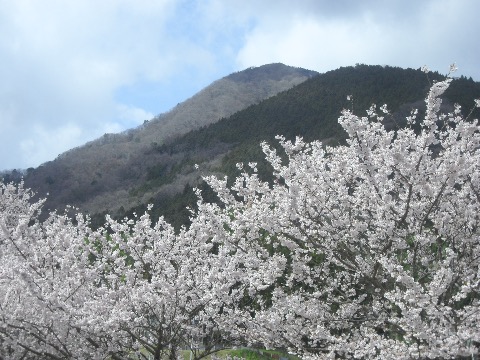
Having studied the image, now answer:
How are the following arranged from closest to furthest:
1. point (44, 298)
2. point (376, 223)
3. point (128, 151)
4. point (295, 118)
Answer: point (376, 223) < point (44, 298) < point (295, 118) < point (128, 151)

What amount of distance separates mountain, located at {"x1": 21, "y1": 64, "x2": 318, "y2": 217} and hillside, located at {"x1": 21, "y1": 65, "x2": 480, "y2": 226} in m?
→ 0.33

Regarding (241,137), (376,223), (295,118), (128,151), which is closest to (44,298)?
(376,223)

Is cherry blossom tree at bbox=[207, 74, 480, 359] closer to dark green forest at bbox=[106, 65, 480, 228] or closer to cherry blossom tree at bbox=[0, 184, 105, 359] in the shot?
cherry blossom tree at bbox=[0, 184, 105, 359]

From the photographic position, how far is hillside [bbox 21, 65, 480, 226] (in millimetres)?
50778

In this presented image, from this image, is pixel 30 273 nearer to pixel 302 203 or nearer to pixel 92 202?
pixel 302 203

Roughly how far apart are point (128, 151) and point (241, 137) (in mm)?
37505

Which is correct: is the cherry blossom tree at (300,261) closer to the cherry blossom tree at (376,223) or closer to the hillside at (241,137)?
the cherry blossom tree at (376,223)

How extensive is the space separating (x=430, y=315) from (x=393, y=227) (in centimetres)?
146

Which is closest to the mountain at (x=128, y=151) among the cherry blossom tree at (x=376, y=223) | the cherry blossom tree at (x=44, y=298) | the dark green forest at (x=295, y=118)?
the dark green forest at (x=295, y=118)

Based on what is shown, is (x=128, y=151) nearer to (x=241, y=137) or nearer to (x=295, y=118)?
(x=241, y=137)

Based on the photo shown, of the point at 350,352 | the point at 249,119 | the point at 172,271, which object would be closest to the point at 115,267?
the point at 172,271

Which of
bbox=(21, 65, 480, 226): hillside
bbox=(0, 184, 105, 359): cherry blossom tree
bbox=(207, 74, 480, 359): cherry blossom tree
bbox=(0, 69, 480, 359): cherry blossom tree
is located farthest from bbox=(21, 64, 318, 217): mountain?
bbox=(207, 74, 480, 359): cherry blossom tree

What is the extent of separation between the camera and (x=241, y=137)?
67.6 meters

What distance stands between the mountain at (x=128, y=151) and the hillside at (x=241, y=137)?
1.08 feet
